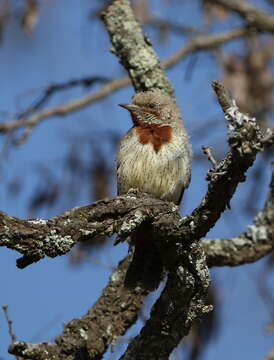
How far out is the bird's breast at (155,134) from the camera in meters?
5.84

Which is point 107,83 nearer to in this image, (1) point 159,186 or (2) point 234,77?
(2) point 234,77

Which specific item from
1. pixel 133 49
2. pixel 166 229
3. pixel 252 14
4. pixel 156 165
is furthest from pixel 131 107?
pixel 252 14

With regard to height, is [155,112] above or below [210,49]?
below

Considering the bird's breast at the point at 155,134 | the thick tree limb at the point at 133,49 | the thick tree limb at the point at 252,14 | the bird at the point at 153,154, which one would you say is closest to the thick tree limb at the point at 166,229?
the bird at the point at 153,154

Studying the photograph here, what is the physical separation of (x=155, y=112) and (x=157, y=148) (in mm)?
471

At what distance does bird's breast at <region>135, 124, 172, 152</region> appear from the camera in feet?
19.2

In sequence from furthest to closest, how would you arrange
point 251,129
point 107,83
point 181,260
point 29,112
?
point 107,83
point 29,112
point 181,260
point 251,129

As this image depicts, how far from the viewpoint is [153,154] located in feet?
18.9

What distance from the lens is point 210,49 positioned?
852 centimetres

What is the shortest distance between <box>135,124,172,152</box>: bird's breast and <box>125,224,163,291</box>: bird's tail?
92 centimetres

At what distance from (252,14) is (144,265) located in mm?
4094

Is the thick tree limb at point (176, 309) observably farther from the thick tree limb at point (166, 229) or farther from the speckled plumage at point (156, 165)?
the speckled plumage at point (156, 165)

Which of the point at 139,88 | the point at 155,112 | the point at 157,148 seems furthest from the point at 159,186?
the point at 139,88

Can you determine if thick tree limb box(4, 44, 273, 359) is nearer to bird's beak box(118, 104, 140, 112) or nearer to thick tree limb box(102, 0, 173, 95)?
bird's beak box(118, 104, 140, 112)
